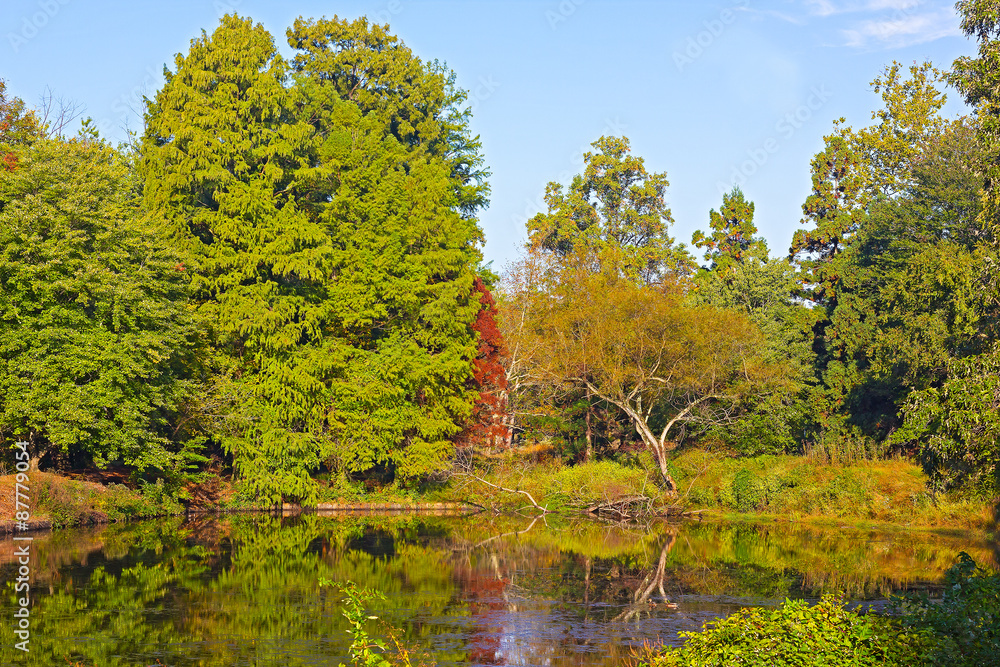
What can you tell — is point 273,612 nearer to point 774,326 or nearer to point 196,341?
point 196,341

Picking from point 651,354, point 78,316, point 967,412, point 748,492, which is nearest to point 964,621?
point 967,412

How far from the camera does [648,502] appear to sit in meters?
35.3

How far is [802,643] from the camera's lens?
303 inches

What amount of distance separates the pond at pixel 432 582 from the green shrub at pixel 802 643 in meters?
6.58

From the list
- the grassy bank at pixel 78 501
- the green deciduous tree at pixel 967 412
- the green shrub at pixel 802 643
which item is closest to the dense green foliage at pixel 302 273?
the grassy bank at pixel 78 501

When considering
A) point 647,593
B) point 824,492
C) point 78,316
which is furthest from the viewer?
point 824,492

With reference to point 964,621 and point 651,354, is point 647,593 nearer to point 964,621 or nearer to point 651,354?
point 964,621

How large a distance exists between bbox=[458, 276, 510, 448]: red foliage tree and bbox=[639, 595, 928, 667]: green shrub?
33508mm

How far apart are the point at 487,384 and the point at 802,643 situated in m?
36.6

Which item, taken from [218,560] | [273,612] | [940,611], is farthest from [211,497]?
[940,611]

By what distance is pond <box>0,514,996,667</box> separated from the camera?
49.4 feet

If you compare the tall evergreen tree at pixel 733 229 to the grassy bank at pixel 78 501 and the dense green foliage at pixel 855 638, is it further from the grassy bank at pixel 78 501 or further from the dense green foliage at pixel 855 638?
the dense green foliage at pixel 855 638

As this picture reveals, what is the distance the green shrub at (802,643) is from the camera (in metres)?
7.59

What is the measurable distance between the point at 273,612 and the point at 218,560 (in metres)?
6.95
